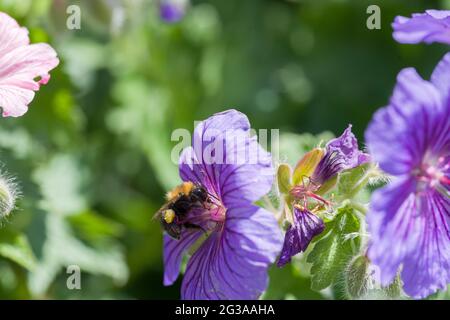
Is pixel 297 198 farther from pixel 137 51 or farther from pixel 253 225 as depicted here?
pixel 137 51

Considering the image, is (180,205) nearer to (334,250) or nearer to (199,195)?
(199,195)

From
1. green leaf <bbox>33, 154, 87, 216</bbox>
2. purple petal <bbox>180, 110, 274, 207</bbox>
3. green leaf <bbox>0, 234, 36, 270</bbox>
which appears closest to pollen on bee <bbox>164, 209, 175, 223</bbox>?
purple petal <bbox>180, 110, 274, 207</bbox>

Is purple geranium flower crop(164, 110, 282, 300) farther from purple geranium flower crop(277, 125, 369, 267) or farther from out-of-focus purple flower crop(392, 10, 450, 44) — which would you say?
out-of-focus purple flower crop(392, 10, 450, 44)

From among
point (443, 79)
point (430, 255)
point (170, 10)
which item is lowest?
point (430, 255)

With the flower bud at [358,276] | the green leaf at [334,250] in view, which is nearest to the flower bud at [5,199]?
the green leaf at [334,250]

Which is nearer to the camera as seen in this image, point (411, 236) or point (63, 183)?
point (411, 236)

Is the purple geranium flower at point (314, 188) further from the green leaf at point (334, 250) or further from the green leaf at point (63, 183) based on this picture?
the green leaf at point (63, 183)

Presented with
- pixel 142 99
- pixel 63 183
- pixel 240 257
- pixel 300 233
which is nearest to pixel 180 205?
pixel 240 257
